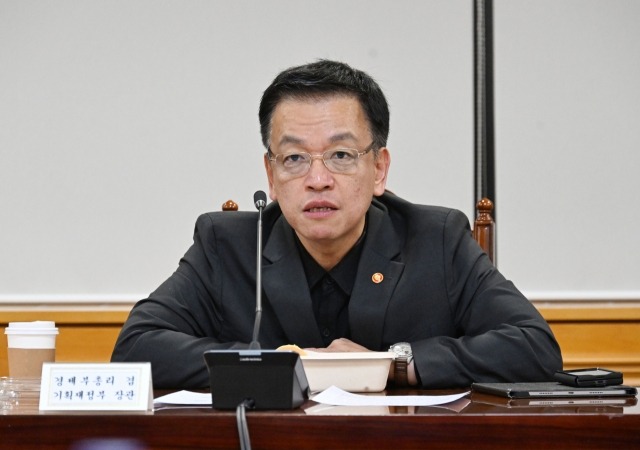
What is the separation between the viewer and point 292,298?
1.88 meters

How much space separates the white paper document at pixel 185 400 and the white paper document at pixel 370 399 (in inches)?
6.9

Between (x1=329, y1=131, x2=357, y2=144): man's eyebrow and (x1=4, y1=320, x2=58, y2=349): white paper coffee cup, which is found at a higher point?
(x1=329, y1=131, x2=357, y2=144): man's eyebrow

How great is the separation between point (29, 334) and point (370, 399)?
646mm

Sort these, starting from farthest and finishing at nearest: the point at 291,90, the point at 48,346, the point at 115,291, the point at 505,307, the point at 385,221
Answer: the point at 115,291 < the point at 385,221 < the point at 291,90 < the point at 505,307 < the point at 48,346

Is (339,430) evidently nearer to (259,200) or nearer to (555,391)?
(555,391)

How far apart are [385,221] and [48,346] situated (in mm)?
1029

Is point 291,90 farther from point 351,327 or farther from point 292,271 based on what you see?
point 351,327

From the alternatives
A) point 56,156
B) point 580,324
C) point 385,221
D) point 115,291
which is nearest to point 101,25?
point 56,156

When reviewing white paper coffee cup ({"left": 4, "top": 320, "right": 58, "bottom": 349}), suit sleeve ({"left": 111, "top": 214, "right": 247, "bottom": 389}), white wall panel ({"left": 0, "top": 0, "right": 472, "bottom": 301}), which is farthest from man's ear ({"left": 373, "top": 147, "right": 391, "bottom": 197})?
white wall panel ({"left": 0, "top": 0, "right": 472, "bottom": 301})

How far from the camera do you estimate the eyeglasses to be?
183 cm

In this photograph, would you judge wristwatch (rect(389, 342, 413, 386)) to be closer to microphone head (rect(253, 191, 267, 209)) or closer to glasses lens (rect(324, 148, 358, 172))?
microphone head (rect(253, 191, 267, 209))

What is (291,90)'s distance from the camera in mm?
1922

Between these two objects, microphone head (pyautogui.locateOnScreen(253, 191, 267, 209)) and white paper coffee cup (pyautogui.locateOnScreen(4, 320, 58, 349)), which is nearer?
white paper coffee cup (pyautogui.locateOnScreen(4, 320, 58, 349))

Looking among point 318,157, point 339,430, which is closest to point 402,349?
point 318,157
